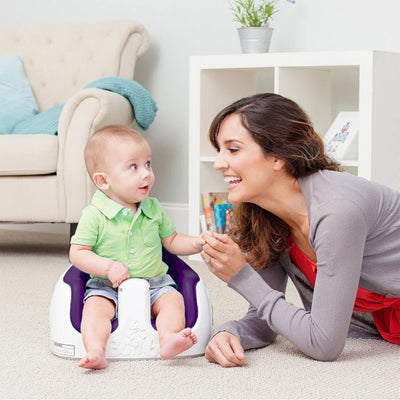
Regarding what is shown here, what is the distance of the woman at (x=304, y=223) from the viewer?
5.11ft

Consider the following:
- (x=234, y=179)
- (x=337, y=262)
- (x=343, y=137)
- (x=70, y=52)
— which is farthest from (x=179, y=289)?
(x=70, y=52)

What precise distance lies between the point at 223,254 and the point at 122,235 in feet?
0.87

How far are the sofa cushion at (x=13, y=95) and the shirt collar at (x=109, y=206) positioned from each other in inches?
68.9

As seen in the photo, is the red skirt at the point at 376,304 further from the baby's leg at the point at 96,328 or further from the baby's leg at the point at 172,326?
→ the baby's leg at the point at 96,328

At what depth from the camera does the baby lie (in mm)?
1726

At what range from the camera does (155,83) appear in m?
3.91

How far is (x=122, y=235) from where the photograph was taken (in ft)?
5.88

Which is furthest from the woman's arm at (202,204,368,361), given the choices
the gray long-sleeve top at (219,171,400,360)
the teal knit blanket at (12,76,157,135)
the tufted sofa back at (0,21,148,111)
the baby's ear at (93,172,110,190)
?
the tufted sofa back at (0,21,148,111)

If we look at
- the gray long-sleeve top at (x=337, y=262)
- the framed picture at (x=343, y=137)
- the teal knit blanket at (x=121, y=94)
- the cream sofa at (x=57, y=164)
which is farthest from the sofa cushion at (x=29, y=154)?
the gray long-sleeve top at (x=337, y=262)

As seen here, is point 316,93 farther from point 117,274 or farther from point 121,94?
point 117,274

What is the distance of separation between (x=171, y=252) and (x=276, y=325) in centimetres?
36

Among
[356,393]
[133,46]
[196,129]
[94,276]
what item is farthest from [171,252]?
[133,46]

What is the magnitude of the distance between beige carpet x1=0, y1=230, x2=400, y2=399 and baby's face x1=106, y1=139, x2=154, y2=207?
379mm

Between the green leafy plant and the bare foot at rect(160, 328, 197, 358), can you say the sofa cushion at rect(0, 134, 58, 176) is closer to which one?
the green leafy plant
